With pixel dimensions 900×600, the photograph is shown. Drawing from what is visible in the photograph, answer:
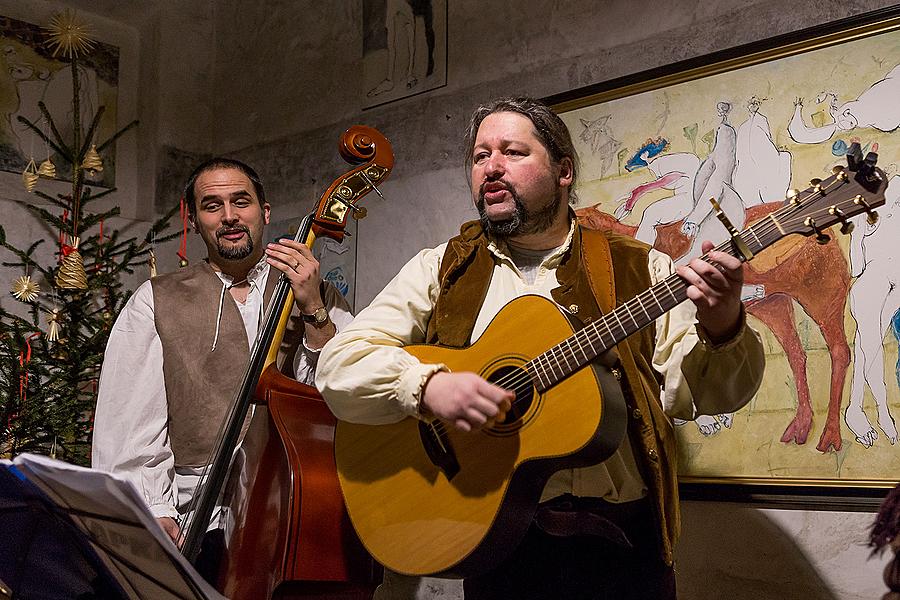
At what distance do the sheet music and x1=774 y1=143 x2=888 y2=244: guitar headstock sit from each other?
128cm

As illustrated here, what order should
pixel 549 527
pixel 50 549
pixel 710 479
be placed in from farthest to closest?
1. pixel 710 479
2. pixel 549 527
3. pixel 50 549

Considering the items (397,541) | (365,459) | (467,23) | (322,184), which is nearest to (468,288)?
(365,459)

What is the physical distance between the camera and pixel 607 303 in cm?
216

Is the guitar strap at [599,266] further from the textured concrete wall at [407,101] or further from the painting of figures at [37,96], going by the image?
the painting of figures at [37,96]

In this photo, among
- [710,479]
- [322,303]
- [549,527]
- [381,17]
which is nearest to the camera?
[549,527]

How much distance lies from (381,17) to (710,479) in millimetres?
2491

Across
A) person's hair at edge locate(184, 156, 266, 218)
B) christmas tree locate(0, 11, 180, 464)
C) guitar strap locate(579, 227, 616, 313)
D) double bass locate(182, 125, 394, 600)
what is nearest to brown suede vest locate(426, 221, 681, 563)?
guitar strap locate(579, 227, 616, 313)

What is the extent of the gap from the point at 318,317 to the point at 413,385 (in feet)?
2.72

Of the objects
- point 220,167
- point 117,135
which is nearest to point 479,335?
point 220,167

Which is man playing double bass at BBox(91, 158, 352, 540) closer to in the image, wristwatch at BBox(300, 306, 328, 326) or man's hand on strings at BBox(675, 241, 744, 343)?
wristwatch at BBox(300, 306, 328, 326)

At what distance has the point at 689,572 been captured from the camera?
8.78ft

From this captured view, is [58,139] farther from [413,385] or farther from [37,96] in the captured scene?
[413,385]

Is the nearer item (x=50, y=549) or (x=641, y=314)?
(x=50, y=549)

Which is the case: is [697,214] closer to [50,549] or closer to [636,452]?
[636,452]
